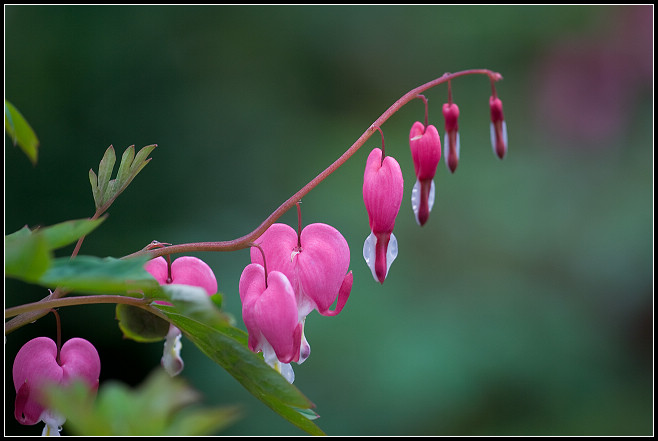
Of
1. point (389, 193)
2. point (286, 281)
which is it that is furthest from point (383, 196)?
point (286, 281)

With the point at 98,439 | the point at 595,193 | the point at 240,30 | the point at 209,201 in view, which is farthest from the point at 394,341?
the point at 98,439

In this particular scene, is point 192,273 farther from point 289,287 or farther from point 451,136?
point 451,136

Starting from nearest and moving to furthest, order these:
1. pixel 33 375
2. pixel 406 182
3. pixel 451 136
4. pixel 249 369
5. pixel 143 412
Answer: pixel 143 412, pixel 249 369, pixel 33 375, pixel 451 136, pixel 406 182

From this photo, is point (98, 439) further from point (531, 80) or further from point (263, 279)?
point (531, 80)

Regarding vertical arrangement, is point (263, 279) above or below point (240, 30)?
below

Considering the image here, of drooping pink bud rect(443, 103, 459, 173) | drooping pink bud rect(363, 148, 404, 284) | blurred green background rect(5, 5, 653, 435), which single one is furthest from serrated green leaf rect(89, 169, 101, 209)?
blurred green background rect(5, 5, 653, 435)
